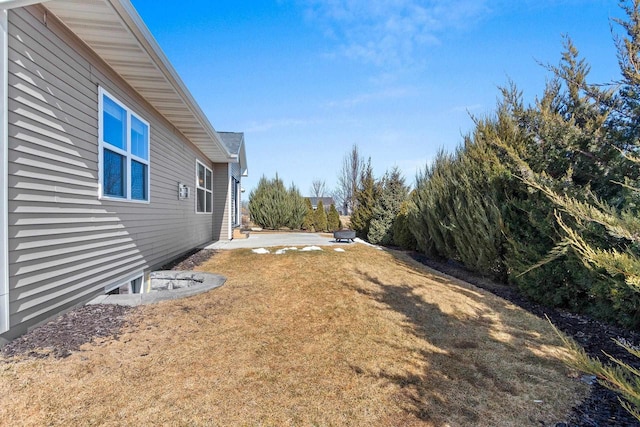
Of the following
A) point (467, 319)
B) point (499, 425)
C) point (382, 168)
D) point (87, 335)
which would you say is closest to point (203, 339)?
point (87, 335)

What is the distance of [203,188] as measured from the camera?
974cm

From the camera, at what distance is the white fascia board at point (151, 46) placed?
2961 millimetres

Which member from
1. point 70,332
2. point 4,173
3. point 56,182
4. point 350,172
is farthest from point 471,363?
point 350,172

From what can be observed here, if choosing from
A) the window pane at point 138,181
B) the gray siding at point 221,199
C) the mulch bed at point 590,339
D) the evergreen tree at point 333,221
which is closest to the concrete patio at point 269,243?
the gray siding at point 221,199

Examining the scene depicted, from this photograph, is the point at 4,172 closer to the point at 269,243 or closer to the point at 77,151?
the point at 77,151

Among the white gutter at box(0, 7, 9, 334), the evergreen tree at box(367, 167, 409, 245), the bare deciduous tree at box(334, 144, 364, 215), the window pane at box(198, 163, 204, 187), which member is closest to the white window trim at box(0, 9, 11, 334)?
the white gutter at box(0, 7, 9, 334)

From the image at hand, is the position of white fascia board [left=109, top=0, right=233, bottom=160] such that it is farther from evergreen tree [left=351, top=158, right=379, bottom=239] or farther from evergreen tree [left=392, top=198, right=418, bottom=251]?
evergreen tree [left=351, top=158, right=379, bottom=239]

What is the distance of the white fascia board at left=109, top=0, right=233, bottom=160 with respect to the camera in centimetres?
296

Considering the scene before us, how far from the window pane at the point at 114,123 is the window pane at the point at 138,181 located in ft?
1.41

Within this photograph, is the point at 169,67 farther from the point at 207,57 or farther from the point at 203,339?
the point at 207,57

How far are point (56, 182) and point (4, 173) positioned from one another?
69cm

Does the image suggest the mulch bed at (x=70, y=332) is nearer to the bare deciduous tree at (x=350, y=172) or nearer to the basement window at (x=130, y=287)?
the basement window at (x=130, y=287)

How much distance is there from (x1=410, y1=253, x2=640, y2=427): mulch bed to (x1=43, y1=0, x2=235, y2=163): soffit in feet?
15.5

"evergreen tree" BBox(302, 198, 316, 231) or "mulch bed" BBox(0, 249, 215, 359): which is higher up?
"evergreen tree" BBox(302, 198, 316, 231)
